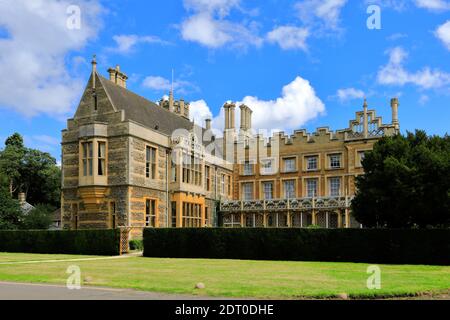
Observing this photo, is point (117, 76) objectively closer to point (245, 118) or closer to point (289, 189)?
point (245, 118)

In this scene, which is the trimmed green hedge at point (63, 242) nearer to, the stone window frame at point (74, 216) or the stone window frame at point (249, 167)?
the stone window frame at point (74, 216)

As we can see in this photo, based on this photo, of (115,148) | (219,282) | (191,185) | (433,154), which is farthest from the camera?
(191,185)

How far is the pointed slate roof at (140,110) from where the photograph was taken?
112 ft

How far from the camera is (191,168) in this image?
37.3 metres

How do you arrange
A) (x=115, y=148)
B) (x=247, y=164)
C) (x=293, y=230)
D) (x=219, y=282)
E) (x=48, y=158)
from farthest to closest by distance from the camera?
(x=48, y=158)
(x=247, y=164)
(x=115, y=148)
(x=293, y=230)
(x=219, y=282)

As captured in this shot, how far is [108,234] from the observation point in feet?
99.2

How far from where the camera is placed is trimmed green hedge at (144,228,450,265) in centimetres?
2328

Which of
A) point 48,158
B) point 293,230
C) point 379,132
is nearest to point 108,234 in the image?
point 293,230

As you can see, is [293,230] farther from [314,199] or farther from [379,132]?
[379,132]

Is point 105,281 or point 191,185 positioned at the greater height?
point 191,185

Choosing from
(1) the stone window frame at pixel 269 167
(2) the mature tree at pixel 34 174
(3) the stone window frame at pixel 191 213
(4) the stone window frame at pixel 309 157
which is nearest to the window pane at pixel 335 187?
(4) the stone window frame at pixel 309 157

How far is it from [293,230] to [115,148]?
42.4 ft

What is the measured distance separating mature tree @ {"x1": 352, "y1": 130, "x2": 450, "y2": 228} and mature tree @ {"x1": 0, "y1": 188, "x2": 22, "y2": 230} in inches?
1105

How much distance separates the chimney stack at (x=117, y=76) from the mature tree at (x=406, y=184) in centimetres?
2055
